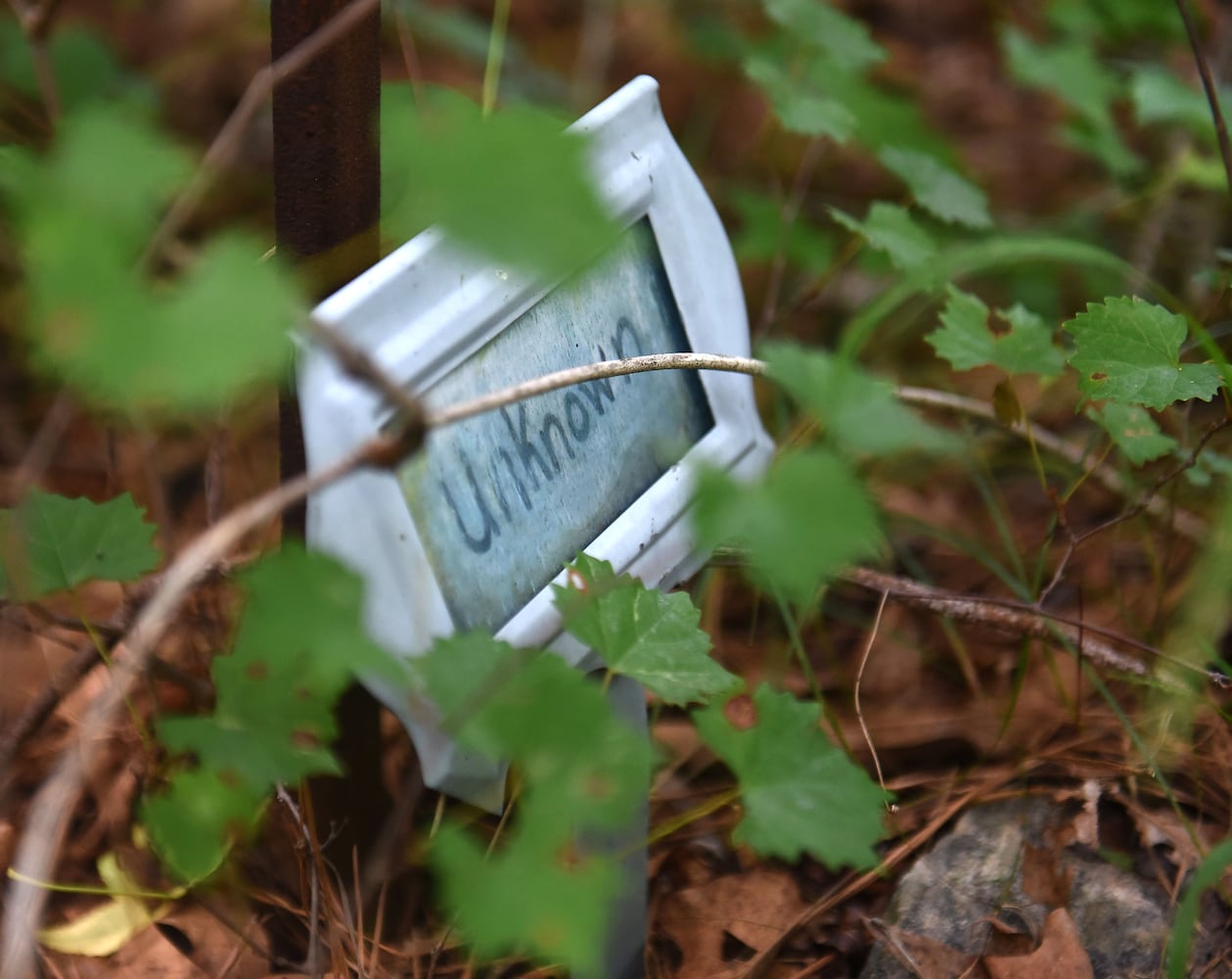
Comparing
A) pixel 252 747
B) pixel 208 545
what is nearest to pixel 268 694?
pixel 252 747

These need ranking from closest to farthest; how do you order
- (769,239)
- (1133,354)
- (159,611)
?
(159,611) < (1133,354) < (769,239)

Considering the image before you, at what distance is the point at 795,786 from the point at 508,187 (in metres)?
0.47

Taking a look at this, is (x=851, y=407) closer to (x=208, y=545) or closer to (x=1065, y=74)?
(x=208, y=545)

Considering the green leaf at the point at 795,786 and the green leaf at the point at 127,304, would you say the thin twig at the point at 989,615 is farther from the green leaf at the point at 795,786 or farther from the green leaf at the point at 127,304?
the green leaf at the point at 127,304

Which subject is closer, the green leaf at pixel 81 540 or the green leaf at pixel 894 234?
the green leaf at pixel 81 540

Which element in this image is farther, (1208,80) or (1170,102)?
(1170,102)

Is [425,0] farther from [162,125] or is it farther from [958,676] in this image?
[958,676]

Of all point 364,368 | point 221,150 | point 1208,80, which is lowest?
point 1208,80

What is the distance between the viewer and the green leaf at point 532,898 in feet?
2.07

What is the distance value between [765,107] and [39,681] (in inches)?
82.8

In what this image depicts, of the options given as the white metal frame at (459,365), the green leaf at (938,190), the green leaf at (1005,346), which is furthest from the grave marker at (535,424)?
the green leaf at (938,190)

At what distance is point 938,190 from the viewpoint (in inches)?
55.2

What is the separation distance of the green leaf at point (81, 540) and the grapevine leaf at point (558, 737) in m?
0.37

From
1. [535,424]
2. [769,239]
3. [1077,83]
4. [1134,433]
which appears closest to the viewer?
[535,424]
